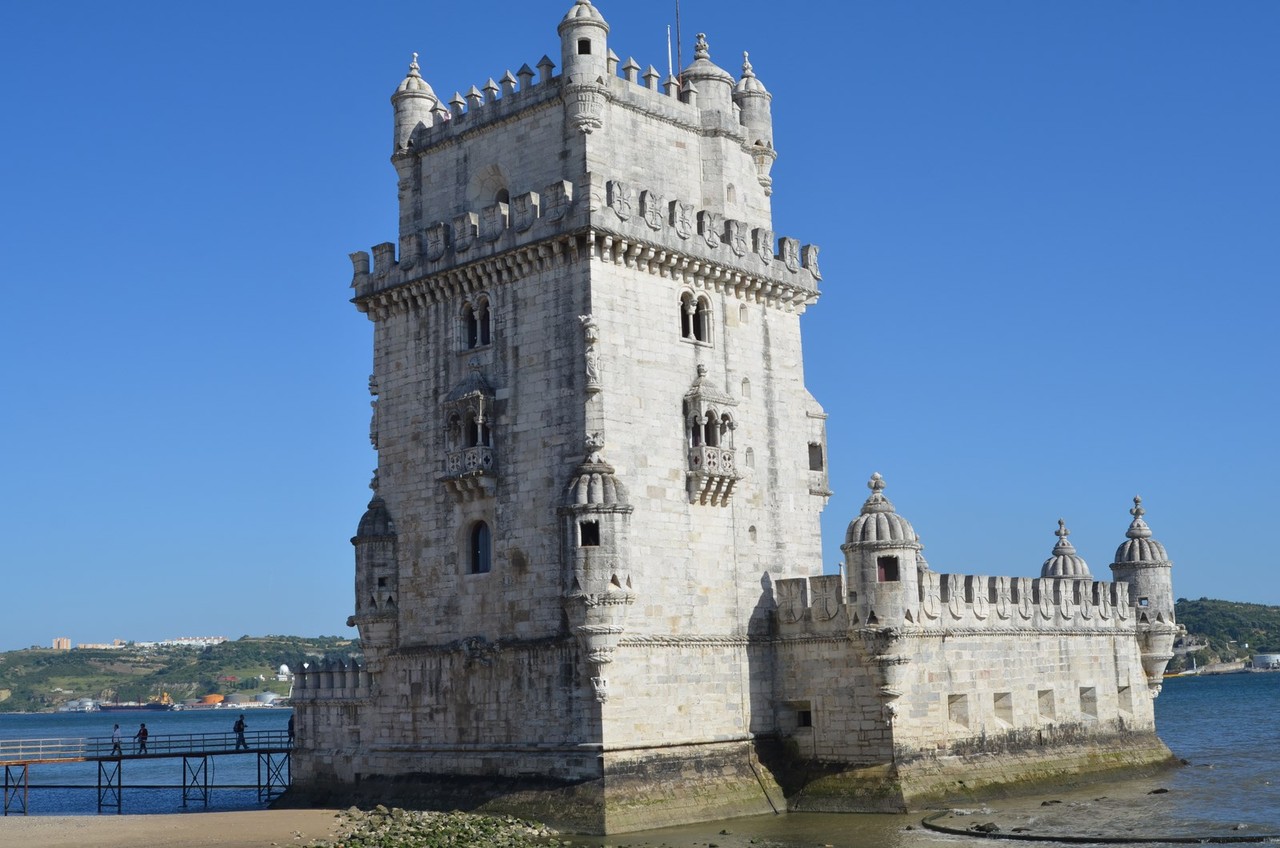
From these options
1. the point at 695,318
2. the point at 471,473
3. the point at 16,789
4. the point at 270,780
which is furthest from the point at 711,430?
the point at 16,789

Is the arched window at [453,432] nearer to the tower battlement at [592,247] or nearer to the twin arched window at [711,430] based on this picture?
the tower battlement at [592,247]

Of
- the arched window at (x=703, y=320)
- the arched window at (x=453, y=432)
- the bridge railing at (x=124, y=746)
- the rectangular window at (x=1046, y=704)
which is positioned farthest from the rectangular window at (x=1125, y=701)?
the bridge railing at (x=124, y=746)

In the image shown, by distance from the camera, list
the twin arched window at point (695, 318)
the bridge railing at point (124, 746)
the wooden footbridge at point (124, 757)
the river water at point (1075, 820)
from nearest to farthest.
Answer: the river water at point (1075, 820) < the twin arched window at point (695, 318) < the bridge railing at point (124, 746) < the wooden footbridge at point (124, 757)

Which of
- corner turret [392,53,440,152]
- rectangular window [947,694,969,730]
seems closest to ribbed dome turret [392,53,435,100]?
corner turret [392,53,440,152]

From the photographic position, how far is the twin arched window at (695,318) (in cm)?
4531

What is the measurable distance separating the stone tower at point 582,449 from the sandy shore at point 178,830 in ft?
12.4

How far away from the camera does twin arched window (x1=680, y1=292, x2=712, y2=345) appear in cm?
4531

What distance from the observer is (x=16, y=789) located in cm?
5984

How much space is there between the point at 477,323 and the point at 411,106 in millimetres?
8314

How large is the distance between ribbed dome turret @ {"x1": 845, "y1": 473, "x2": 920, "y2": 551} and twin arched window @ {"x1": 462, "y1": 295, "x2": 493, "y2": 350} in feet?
37.8

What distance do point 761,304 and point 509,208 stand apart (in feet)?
27.5

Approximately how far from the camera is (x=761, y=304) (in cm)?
4762

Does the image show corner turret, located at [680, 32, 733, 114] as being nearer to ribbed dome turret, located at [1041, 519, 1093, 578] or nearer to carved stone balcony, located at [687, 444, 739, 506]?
carved stone balcony, located at [687, 444, 739, 506]

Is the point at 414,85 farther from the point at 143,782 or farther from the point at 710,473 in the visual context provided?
the point at 143,782
